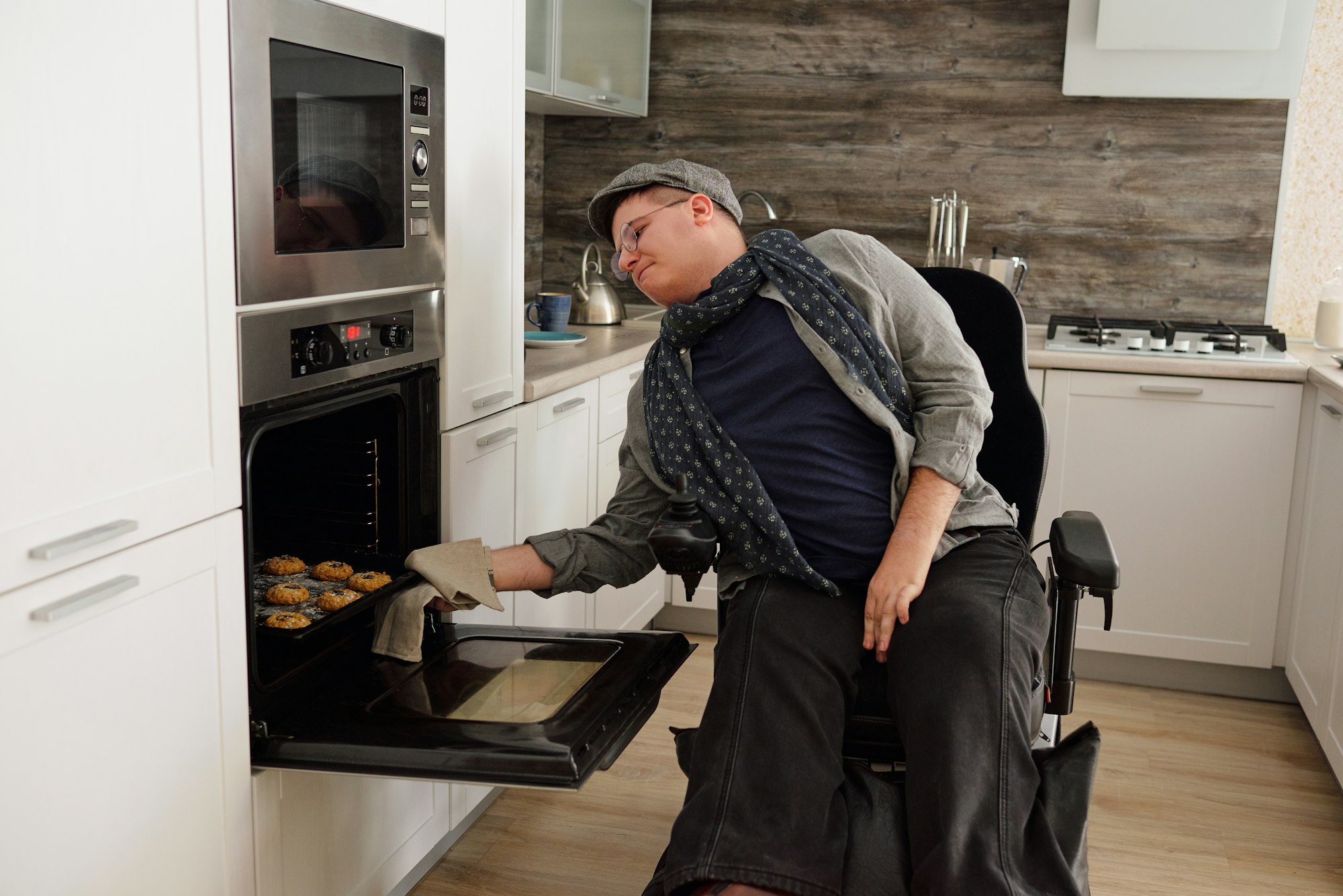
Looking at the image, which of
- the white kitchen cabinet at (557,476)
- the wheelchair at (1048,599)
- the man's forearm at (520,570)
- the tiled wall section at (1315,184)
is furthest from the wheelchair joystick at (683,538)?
the tiled wall section at (1315,184)

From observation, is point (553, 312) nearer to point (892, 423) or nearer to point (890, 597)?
point (892, 423)

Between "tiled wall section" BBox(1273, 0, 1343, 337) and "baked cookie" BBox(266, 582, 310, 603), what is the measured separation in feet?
9.45

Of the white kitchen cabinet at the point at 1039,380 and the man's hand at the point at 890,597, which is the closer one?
the man's hand at the point at 890,597

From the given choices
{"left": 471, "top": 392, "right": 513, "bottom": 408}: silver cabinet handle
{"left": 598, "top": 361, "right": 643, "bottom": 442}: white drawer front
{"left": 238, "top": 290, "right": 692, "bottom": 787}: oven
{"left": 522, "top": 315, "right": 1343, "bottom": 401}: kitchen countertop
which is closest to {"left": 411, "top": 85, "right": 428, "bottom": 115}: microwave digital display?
{"left": 238, "top": 290, "right": 692, "bottom": 787}: oven

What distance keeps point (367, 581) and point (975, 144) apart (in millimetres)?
2449

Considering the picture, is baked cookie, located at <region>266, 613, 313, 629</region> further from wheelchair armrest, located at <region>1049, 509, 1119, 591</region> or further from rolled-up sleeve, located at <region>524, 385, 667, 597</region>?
wheelchair armrest, located at <region>1049, 509, 1119, 591</region>

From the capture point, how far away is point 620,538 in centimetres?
186

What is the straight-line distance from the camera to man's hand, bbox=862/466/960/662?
163 cm

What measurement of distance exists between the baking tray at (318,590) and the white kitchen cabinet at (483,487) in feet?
0.46

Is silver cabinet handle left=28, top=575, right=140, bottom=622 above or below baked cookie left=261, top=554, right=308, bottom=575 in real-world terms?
above

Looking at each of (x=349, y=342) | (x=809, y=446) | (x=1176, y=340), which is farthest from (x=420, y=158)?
(x=1176, y=340)

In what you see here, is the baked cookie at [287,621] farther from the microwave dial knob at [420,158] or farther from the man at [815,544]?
the microwave dial knob at [420,158]

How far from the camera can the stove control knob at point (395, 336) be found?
172 centimetres

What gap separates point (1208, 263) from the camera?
11.1 feet
